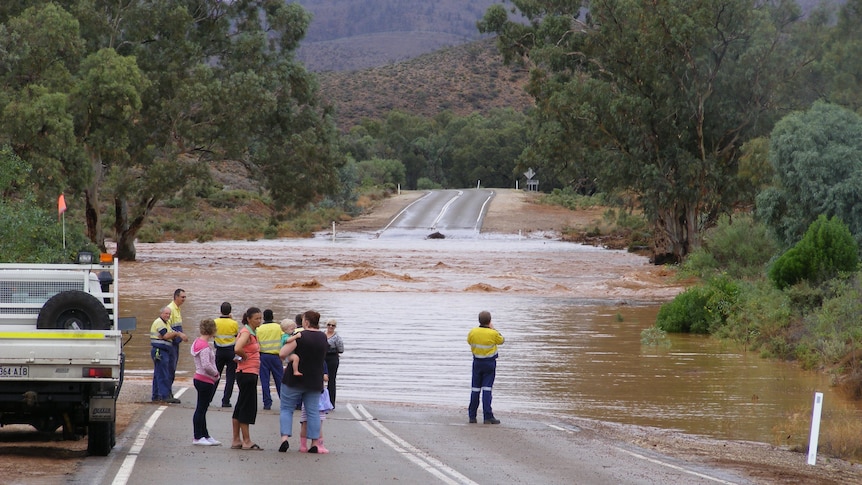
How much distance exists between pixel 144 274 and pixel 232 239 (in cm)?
2961

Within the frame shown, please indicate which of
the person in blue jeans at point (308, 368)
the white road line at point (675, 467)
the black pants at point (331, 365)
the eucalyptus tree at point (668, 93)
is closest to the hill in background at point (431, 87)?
the eucalyptus tree at point (668, 93)

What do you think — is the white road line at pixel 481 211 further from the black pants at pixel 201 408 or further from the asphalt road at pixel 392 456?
the black pants at pixel 201 408

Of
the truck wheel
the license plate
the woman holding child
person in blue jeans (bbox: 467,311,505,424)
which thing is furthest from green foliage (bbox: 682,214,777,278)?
the license plate

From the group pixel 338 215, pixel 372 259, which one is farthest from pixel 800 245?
pixel 338 215

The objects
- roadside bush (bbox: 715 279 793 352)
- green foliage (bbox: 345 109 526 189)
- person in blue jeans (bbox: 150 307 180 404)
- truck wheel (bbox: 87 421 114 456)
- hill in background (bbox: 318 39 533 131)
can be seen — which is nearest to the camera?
truck wheel (bbox: 87 421 114 456)

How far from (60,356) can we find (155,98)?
38.2m

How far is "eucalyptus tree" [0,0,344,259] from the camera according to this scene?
136 ft

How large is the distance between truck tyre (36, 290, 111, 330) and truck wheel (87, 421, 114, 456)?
1074mm

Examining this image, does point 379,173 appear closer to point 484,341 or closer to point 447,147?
point 447,147

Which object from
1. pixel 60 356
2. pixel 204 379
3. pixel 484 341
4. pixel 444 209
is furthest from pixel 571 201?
pixel 60 356

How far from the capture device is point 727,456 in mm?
13883

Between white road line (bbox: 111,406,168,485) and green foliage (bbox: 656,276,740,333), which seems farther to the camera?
green foliage (bbox: 656,276,740,333)

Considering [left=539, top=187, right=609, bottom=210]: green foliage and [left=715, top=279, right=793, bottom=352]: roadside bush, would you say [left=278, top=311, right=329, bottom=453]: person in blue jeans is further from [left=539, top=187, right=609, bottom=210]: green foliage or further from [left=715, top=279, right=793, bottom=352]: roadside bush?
[left=539, top=187, right=609, bottom=210]: green foliage

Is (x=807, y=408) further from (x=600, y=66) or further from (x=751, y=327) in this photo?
(x=600, y=66)
